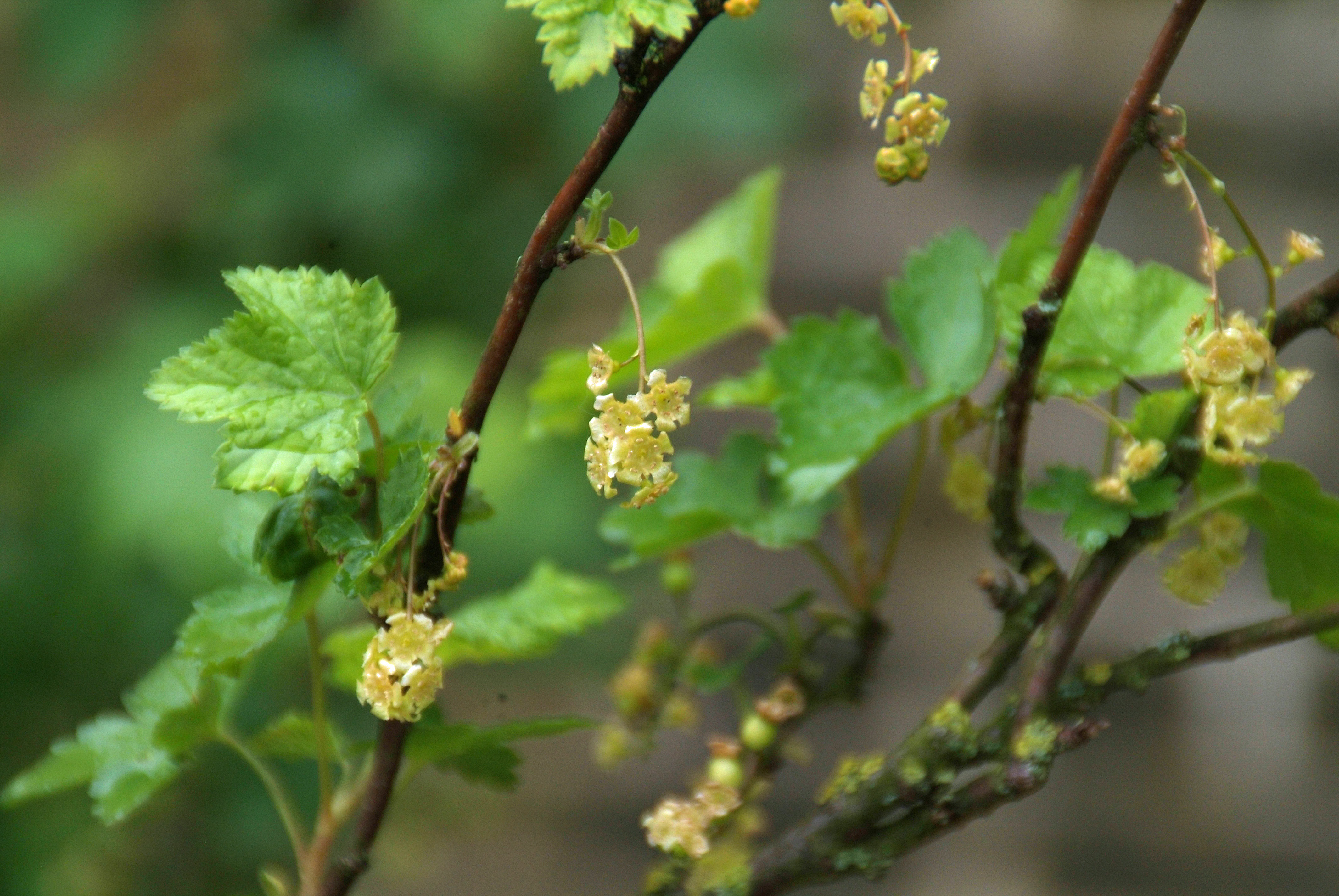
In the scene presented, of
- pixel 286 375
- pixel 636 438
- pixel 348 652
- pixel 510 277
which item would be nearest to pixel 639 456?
pixel 636 438

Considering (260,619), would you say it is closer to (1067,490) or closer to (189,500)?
(1067,490)

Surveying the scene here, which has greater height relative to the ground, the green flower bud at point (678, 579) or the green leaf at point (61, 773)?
the green flower bud at point (678, 579)

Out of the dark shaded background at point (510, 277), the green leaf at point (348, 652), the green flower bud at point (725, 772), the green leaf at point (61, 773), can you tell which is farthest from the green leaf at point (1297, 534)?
the dark shaded background at point (510, 277)

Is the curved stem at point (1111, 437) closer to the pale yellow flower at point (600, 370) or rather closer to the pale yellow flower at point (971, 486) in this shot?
the pale yellow flower at point (971, 486)

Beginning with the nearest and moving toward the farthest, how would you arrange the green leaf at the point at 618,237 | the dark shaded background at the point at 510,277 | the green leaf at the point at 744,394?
the green leaf at the point at 618,237, the green leaf at the point at 744,394, the dark shaded background at the point at 510,277

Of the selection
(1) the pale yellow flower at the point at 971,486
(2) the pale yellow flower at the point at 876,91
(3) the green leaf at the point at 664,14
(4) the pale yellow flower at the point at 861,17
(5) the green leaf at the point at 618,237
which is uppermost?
(4) the pale yellow flower at the point at 861,17

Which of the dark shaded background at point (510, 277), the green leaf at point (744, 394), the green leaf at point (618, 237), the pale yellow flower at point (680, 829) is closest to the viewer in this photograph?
the green leaf at point (618, 237)
